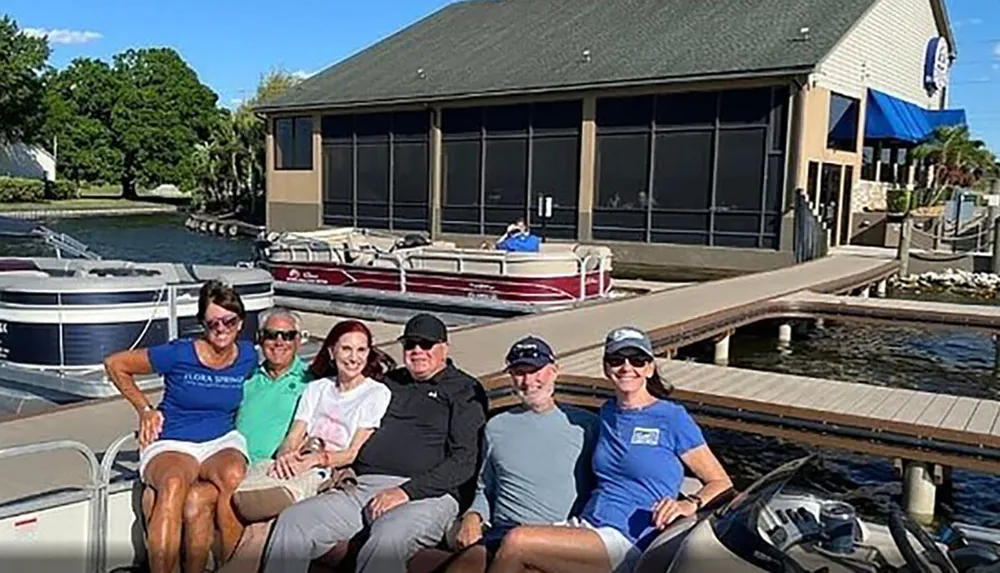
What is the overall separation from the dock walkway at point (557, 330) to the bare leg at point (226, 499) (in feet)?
2.89

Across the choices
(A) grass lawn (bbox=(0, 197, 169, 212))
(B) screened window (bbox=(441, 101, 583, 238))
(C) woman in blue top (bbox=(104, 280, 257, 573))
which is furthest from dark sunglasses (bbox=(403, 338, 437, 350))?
(A) grass lawn (bbox=(0, 197, 169, 212))

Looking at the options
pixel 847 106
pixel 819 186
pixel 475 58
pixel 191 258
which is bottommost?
pixel 191 258

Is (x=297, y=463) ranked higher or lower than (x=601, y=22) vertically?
lower

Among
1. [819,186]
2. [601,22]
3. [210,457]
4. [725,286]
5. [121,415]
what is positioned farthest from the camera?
[601,22]

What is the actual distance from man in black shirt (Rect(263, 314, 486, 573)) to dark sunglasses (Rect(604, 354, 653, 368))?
2.27 feet

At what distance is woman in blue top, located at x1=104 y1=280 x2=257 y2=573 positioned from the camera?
3799mm

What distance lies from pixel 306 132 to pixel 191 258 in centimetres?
578

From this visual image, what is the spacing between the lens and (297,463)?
157 inches

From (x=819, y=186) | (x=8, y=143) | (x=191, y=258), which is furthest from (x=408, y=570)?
(x=8, y=143)

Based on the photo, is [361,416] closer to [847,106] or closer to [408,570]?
[408,570]

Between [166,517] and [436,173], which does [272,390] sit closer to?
[166,517]

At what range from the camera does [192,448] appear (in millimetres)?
4023

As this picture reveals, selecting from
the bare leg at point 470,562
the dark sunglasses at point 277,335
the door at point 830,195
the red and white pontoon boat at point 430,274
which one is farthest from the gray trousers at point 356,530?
the door at point 830,195

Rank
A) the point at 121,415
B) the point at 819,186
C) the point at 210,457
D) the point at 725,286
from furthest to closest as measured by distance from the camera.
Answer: the point at 819,186
the point at 725,286
the point at 121,415
the point at 210,457
